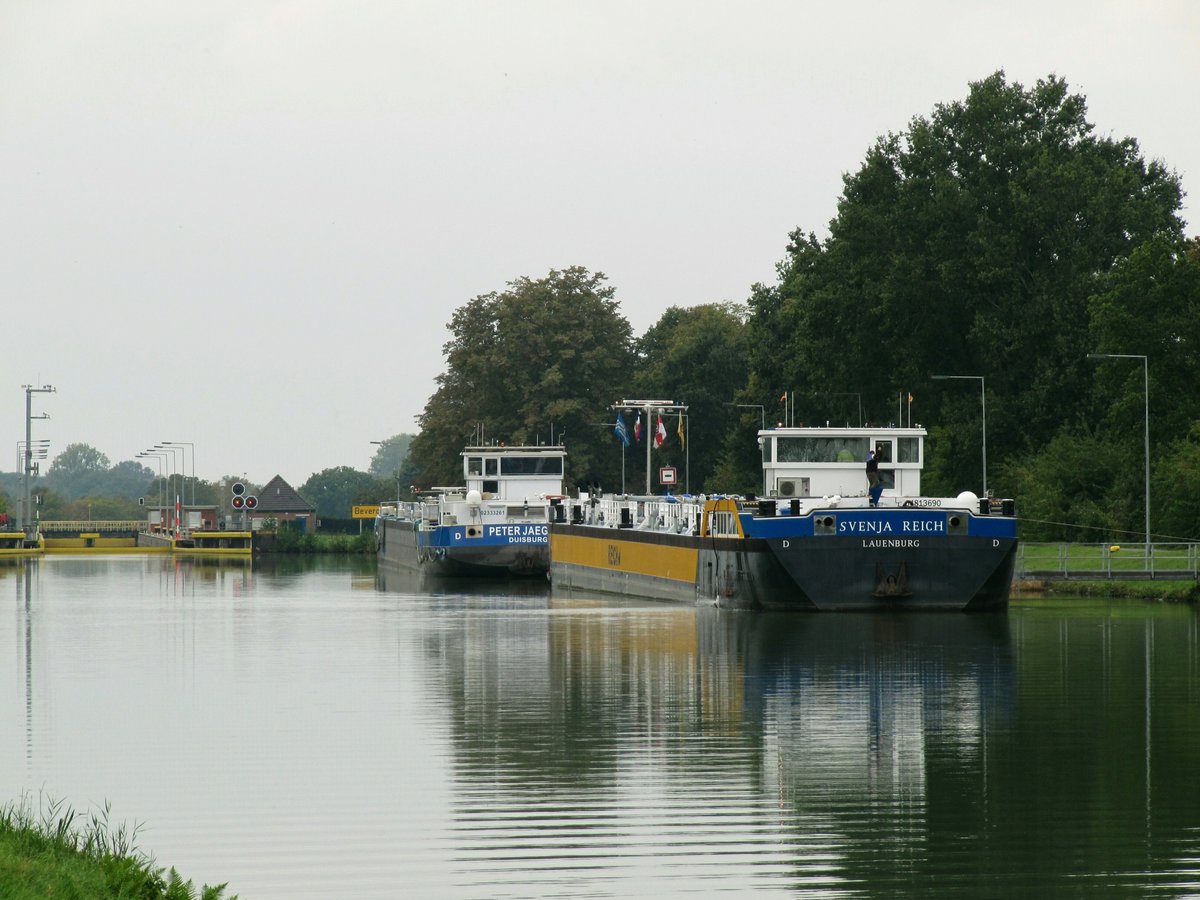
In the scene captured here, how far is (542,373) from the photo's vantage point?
10269 centimetres

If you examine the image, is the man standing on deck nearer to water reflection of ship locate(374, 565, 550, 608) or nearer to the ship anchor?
the ship anchor

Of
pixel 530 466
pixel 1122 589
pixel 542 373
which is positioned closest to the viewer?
pixel 1122 589

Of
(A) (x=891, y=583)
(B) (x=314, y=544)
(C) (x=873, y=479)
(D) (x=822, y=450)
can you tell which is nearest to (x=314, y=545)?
(B) (x=314, y=544)

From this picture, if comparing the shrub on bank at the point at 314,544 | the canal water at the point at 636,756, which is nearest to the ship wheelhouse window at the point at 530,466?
the canal water at the point at 636,756

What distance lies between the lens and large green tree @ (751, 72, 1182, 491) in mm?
66625

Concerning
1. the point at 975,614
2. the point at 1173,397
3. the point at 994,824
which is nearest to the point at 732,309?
the point at 1173,397

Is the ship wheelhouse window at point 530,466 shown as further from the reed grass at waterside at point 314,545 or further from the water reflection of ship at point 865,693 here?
the reed grass at waterside at point 314,545

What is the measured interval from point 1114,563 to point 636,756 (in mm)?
32172

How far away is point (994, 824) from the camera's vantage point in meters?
13.9

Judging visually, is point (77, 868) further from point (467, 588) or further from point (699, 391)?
point (699, 391)

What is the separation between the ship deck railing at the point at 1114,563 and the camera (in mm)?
44125

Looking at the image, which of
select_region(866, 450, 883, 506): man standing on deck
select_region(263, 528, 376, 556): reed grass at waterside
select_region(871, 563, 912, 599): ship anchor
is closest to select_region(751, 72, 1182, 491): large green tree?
select_region(866, 450, 883, 506): man standing on deck

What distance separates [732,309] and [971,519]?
9710 centimetres

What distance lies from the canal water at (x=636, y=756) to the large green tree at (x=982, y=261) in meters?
33.0
